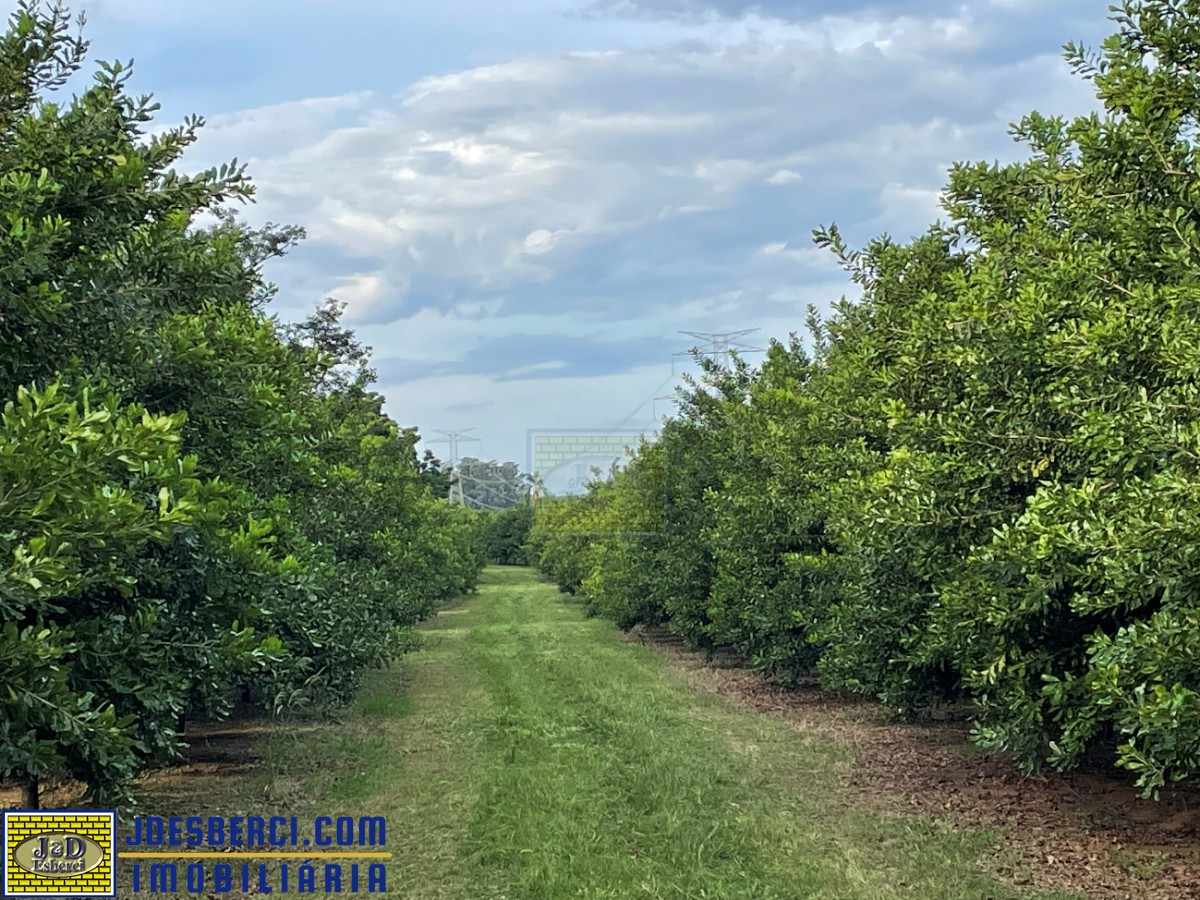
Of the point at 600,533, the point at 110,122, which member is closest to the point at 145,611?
A: the point at 110,122

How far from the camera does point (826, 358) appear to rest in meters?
18.1

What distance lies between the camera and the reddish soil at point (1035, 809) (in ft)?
24.9

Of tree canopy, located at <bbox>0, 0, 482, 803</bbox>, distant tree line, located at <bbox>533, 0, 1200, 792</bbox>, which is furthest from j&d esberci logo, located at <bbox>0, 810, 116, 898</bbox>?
distant tree line, located at <bbox>533, 0, 1200, 792</bbox>

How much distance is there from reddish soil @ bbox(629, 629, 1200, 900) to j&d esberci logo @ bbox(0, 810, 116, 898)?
19.5ft

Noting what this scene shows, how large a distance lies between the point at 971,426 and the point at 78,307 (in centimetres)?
626

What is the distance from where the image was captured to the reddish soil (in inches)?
299

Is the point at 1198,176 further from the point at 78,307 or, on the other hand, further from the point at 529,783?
the point at 529,783

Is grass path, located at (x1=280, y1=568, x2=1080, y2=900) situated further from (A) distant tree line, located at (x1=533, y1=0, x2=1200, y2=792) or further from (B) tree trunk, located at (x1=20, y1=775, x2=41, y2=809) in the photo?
(B) tree trunk, located at (x1=20, y1=775, x2=41, y2=809)

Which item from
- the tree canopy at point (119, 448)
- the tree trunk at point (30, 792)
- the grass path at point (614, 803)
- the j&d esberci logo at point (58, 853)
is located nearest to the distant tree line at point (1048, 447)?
the grass path at point (614, 803)

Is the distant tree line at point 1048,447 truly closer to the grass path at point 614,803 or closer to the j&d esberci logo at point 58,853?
the grass path at point 614,803

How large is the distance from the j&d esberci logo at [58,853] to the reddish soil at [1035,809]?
594cm

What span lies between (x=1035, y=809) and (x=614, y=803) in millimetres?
3659

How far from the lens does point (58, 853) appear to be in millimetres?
6457

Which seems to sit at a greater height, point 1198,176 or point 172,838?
point 1198,176
